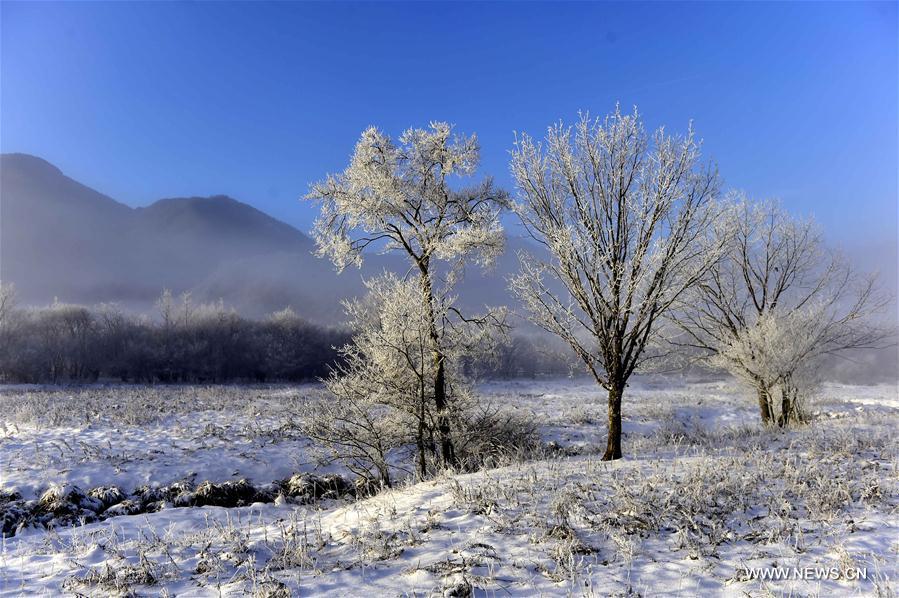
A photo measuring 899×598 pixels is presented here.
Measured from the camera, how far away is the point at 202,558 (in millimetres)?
5207

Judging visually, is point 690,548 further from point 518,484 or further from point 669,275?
point 669,275

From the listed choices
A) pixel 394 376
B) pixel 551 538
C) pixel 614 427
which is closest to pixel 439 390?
pixel 394 376

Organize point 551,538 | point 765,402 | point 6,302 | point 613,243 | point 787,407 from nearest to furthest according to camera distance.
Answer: point 551,538 → point 613,243 → point 787,407 → point 765,402 → point 6,302

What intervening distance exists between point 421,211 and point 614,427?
7.16 m

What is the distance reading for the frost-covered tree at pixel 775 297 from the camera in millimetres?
17422

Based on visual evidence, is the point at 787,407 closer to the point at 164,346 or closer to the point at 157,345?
the point at 164,346

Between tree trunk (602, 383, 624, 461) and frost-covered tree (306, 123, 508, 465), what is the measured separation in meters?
3.92

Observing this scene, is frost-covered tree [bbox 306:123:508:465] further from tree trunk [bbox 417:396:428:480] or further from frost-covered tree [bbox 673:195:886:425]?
frost-covered tree [bbox 673:195:886:425]

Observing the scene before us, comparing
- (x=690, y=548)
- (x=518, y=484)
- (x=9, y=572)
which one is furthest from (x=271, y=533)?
(x=690, y=548)

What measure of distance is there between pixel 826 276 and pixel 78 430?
29.8m

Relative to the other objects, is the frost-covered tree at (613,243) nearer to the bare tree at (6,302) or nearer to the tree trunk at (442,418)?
the tree trunk at (442,418)

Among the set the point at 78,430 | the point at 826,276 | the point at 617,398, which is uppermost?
the point at 826,276

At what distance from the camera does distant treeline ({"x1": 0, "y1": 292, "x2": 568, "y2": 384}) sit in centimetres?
4732

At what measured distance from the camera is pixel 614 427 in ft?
32.6
